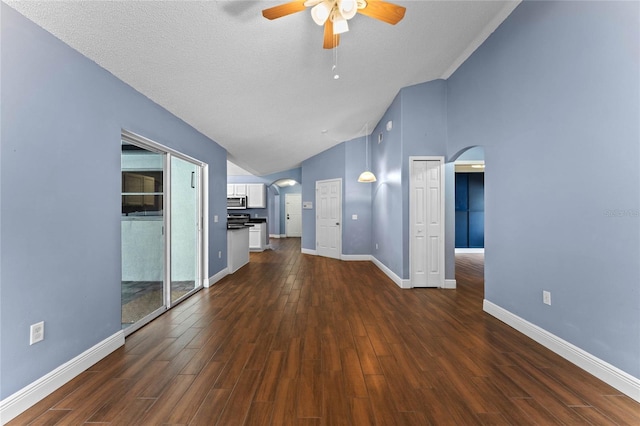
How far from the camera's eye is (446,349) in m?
2.39

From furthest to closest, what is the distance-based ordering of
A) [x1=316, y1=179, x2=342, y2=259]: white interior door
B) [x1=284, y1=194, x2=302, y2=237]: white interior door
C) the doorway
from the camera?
[x1=284, y1=194, x2=302, y2=237]: white interior door → [x1=316, y1=179, x2=342, y2=259]: white interior door → the doorway

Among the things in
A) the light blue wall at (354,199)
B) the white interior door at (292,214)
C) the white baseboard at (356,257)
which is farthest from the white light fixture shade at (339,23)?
the white interior door at (292,214)

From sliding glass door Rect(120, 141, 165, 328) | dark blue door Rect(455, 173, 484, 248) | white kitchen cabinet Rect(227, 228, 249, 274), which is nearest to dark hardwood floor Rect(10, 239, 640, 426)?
sliding glass door Rect(120, 141, 165, 328)

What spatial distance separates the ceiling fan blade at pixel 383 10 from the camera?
184cm

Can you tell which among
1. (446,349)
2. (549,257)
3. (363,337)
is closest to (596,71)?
(549,257)

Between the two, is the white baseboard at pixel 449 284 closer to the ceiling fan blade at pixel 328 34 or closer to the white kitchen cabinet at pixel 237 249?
the ceiling fan blade at pixel 328 34

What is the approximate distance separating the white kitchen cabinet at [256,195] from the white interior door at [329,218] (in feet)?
10.3

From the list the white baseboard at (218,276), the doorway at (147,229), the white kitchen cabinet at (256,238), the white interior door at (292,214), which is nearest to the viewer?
the doorway at (147,229)

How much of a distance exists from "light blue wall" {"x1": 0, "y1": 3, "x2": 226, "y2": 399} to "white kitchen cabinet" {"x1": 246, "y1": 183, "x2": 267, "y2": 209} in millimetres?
7443

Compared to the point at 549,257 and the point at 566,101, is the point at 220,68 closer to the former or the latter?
the point at 566,101

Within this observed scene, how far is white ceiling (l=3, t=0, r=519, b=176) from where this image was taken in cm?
190

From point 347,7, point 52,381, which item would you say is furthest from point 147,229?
point 347,7

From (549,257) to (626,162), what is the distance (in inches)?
39.3

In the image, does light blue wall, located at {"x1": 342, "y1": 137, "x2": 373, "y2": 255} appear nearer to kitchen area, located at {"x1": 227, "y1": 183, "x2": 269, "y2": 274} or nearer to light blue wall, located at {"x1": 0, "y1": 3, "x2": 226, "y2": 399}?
kitchen area, located at {"x1": 227, "y1": 183, "x2": 269, "y2": 274}
